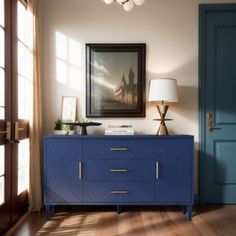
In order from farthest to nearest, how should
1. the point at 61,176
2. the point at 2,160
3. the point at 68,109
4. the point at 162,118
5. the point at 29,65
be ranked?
the point at 68,109 < the point at 162,118 < the point at 29,65 < the point at 61,176 < the point at 2,160

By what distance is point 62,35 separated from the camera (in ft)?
10.5

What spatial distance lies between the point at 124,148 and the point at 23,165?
108cm

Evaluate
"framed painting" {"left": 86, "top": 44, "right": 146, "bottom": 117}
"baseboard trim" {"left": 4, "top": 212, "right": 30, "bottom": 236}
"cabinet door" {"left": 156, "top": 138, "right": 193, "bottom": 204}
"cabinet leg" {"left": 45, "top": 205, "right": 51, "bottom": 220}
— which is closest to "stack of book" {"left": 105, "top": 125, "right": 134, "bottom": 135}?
"framed painting" {"left": 86, "top": 44, "right": 146, "bottom": 117}

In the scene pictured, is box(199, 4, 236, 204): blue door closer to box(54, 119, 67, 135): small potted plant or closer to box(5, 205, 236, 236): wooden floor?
box(5, 205, 236, 236): wooden floor

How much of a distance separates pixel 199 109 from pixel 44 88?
6.14ft

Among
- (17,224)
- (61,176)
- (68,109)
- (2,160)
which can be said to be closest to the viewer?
(2,160)

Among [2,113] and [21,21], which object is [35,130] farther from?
[21,21]

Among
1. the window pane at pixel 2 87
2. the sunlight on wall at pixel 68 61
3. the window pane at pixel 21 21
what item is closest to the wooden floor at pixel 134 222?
the window pane at pixel 2 87

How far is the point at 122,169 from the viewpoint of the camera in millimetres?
2744

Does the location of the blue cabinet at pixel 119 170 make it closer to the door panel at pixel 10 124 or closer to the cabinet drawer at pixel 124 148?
the cabinet drawer at pixel 124 148

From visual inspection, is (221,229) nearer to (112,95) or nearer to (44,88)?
(112,95)

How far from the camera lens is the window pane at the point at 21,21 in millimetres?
2691

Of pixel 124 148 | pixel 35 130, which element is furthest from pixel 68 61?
pixel 124 148

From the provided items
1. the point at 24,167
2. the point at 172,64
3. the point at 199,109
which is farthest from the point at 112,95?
the point at 24,167
